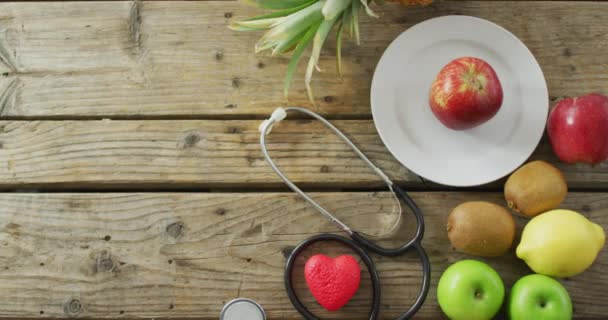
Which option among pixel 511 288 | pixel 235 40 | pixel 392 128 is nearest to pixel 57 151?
pixel 235 40

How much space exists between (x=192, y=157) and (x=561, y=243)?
58 cm

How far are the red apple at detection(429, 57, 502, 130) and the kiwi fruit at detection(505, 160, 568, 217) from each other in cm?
11

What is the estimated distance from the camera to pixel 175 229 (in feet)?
3.21

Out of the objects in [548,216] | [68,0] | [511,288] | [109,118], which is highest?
[68,0]

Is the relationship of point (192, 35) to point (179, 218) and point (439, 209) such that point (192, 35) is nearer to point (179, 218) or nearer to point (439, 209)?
point (179, 218)

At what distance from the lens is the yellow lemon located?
0.89 meters

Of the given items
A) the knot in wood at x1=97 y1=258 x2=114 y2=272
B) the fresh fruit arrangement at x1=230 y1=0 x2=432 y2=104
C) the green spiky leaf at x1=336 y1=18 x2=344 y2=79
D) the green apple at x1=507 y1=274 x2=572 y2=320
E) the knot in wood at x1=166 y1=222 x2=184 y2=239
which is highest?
the fresh fruit arrangement at x1=230 y1=0 x2=432 y2=104

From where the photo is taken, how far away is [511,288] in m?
0.96

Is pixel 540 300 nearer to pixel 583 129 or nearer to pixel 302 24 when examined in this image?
pixel 583 129

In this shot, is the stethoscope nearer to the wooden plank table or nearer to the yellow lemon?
the wooden plank table

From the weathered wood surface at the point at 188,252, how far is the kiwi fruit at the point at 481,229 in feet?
0.12

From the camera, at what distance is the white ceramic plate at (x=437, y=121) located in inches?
38.3

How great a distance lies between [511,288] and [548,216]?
131mm

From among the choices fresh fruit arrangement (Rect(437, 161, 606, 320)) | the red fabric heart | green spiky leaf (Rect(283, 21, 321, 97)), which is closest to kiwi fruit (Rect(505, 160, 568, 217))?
fresh fruit arrangement (Rect(437, 161, 606, 320))
